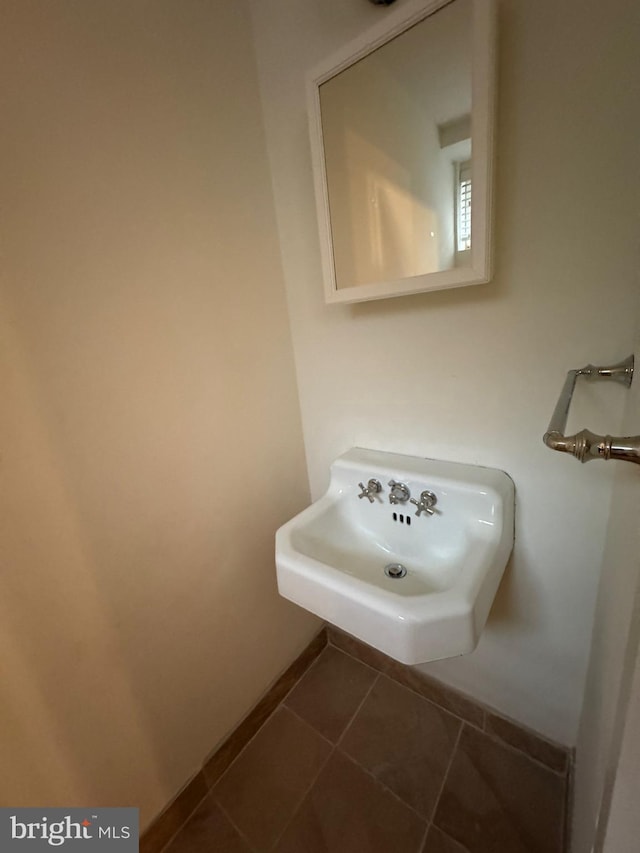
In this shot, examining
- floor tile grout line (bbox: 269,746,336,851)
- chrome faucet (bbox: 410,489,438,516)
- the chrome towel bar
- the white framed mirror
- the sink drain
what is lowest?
floor tile grout line (bbox: 269,746,336,851)

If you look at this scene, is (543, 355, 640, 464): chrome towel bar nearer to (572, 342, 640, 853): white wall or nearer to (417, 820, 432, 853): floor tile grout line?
(572, 342, 640, 853): white wall

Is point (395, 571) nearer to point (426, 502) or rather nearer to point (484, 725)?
point (426, 502)

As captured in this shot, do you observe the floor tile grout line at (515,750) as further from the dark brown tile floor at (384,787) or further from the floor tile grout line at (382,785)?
the floor tile grout line at (382,785)

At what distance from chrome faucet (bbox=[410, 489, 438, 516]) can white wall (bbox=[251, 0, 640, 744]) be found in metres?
0.14

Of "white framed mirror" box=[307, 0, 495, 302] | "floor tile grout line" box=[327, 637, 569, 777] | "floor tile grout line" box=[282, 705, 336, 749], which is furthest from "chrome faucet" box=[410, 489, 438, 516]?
"floor tile grout line" box=[282, 705, 336, 749]

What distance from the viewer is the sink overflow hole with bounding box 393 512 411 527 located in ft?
2.95

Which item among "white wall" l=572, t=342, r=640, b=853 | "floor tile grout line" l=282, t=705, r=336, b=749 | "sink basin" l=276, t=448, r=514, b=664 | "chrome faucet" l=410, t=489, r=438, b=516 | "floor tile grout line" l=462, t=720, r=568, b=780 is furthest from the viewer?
"floor tile grout line" l=282, t=705, r=336, b=749

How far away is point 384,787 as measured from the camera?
0.95 meters

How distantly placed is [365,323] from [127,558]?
2.72ft

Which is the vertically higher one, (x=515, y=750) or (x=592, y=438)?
(x=592, y=438)

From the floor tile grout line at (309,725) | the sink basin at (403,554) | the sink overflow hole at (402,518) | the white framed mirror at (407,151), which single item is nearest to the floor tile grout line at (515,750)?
the floor tile grout line at (309,725)

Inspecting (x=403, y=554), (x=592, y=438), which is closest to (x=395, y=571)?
(x=403, y=554)

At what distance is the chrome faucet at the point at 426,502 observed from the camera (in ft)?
2.73

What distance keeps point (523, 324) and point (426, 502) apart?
46 cm
